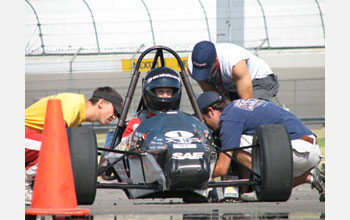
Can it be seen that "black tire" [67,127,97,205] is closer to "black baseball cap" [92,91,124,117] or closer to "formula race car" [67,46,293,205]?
"formula race car" [67,46,293,205]

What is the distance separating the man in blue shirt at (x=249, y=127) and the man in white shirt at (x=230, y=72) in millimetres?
519

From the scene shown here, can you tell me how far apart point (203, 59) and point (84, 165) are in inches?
100

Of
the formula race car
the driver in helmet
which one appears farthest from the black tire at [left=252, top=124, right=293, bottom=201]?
the driver in helmet

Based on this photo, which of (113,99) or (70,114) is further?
(113,99)

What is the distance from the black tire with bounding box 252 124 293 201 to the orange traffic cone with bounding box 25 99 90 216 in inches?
67.7

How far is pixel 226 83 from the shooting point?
26.2 ft

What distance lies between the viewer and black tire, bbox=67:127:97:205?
523 centimetres

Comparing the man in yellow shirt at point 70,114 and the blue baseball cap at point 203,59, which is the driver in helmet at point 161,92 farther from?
the blue baseball cap at point 203,59

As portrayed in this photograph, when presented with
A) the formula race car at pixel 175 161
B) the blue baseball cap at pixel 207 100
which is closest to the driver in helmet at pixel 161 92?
the formula race car at pixel 175 161

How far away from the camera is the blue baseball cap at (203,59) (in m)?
7.36

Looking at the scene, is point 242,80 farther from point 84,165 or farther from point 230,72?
point 84,165

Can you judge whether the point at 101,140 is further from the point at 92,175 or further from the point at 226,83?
the point at 92,175

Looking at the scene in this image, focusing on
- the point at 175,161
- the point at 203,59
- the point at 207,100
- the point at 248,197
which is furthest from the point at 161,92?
the point at 248,197

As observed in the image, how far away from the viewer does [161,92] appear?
639 centimetres
